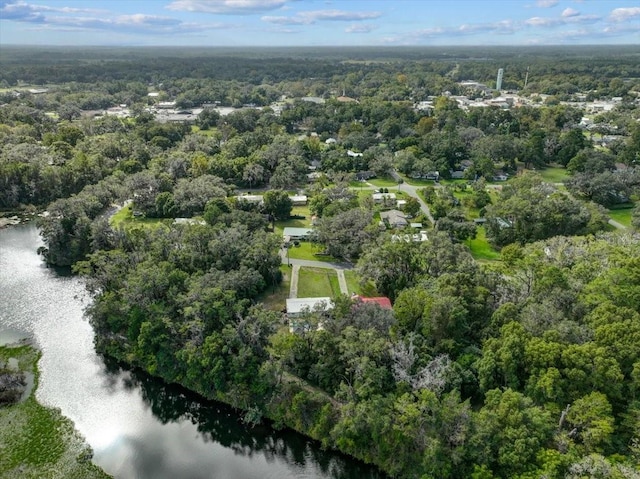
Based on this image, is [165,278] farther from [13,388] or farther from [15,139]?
[15,139]

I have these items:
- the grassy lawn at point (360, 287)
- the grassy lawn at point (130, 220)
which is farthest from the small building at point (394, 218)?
the grassy lawn at point (130, 220)

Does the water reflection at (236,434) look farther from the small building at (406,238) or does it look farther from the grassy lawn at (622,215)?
the grassy lawn at (622,215)

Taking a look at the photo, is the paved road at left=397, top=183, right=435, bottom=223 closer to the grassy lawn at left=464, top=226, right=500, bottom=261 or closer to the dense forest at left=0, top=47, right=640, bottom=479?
the dense forest at left=0, top=47, right=640, bottom=479

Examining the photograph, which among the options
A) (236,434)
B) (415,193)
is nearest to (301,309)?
(236,434)

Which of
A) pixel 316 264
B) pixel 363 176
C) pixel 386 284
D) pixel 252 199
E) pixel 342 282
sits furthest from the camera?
pixel 363 176

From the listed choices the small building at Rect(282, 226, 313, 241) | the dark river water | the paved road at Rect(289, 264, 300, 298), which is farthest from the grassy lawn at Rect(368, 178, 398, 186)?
the dark river water

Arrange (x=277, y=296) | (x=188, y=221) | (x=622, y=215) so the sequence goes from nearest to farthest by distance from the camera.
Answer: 1. (x=277, y=296)
2. (x=188, y=221)
3. (x=622, y=215)

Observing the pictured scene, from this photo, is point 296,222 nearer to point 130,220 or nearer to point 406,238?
point 406,238
